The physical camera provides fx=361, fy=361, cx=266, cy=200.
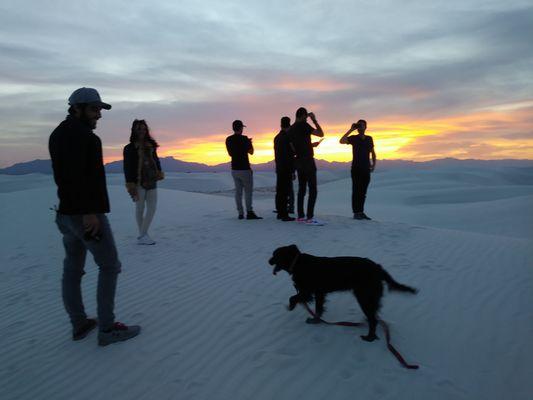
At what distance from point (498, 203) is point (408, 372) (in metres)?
13.8

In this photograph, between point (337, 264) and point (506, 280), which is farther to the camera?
point (506, 280)

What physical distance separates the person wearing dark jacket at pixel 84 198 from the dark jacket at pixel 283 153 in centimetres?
539

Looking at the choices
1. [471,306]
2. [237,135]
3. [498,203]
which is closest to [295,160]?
[237,135]

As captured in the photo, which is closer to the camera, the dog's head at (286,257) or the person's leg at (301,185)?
the dog's head at (286,257)

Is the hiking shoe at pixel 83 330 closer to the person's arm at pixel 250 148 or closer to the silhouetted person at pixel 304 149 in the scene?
the silhouetted person at pixel 304 149

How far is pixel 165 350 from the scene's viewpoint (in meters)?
3.14

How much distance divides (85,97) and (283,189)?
19.1 ft

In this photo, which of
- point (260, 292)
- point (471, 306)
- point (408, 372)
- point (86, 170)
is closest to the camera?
point (408, 372)

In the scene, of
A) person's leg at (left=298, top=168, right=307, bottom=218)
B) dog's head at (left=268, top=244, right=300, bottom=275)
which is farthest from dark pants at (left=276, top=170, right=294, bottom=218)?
dog's head at (left=268, top=244, right=300, bottom=275)

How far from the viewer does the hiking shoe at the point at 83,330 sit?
11.1 feet

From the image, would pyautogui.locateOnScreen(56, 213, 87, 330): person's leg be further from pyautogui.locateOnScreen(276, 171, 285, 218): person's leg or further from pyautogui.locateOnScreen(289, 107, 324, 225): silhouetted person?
pyautogui.locateOnScreen(276, 171, 285, 218): person's leg

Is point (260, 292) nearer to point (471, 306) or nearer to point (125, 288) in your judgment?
point (125, 288)

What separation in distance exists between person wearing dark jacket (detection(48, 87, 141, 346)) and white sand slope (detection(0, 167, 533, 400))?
1.73 ft

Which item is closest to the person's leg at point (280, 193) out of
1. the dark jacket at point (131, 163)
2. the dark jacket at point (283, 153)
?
the dark jacket at point (283, 153)
